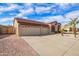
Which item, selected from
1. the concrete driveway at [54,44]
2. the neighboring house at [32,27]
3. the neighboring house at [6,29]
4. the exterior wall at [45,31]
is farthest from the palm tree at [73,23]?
the neighboring house at [6,29]

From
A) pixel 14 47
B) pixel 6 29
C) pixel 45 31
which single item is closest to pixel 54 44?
pixel 45 31

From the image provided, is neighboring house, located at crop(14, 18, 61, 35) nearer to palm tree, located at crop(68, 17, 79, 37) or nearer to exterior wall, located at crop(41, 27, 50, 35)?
exterior wall, located at crop(41, 27, 50, 35)

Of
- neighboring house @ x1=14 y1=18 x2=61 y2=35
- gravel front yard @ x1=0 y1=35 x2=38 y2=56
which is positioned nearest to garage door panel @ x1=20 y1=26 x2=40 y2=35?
neighboring house @ x1=14 y1=18 x2=61 y2=35

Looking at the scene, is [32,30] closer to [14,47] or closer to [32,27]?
[32,27]

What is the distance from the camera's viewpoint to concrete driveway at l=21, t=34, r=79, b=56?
12.6ft

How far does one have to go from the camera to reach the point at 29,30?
171 inches

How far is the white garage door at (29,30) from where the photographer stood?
14.0 ft

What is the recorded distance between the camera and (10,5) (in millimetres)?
3984

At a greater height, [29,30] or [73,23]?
[73,23]

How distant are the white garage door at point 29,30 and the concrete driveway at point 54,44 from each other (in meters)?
0.12

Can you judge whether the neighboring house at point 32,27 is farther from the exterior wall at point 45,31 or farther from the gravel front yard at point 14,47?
the gravel front yard at point 14,47

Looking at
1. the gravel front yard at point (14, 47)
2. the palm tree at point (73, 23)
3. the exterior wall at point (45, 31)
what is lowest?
the gravel front yard at point (14, 47)

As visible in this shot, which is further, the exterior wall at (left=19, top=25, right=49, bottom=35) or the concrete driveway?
the exterior wall at (left=19, top=25, right=49, bottom=35)

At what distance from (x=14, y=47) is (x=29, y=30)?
1.88 feet
